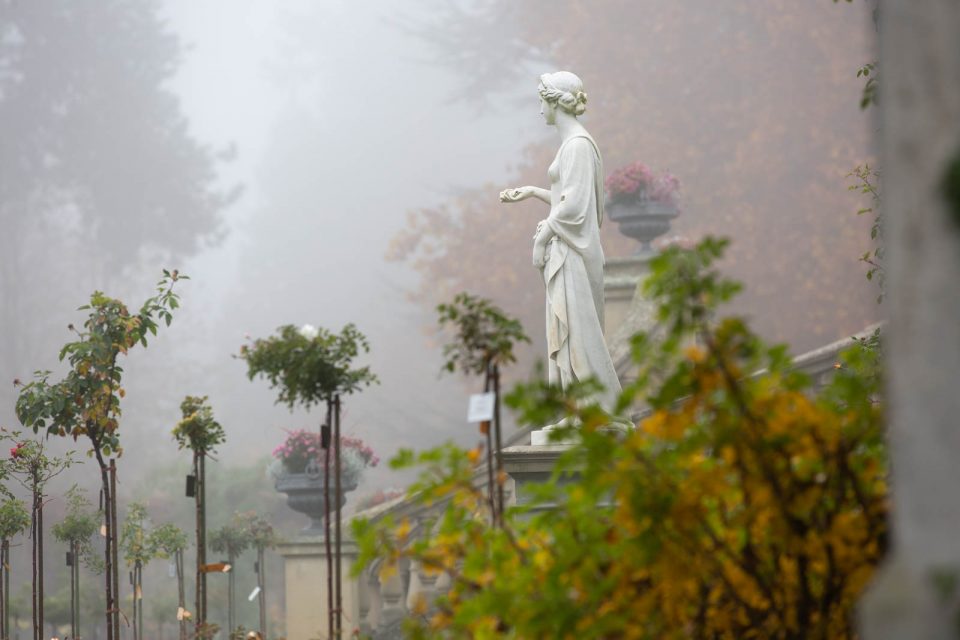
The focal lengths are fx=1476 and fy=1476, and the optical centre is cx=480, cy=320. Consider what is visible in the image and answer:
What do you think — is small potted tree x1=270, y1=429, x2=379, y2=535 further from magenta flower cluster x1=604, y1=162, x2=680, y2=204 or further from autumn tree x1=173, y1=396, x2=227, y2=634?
autumn tree x1=173, y1=396, x2=227, y2=634

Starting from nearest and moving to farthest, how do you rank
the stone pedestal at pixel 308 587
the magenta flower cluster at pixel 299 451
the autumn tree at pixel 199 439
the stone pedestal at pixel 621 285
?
the autumn tree at pixel 199 439 → the stone pedestal at pixel 308 587 → the magenta flower cluster at pixel 299 451 → the stone pedestal at pixel 621 285

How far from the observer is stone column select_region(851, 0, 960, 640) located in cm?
212

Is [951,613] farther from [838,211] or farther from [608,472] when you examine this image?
[838,211]

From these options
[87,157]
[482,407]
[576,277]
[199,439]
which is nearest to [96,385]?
[199,439]

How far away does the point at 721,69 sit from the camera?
21.0m

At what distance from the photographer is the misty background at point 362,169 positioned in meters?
20.2

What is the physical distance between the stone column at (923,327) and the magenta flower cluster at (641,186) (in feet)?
32.1

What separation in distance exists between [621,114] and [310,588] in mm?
11365

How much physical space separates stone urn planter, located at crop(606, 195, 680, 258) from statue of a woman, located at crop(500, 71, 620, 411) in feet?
17.1

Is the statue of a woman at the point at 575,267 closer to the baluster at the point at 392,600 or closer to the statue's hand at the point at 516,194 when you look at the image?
the statue's hand at the point at 516,194

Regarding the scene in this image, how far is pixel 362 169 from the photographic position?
1357 inches

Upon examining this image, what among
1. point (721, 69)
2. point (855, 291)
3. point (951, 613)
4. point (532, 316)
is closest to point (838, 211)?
point (855, 291)

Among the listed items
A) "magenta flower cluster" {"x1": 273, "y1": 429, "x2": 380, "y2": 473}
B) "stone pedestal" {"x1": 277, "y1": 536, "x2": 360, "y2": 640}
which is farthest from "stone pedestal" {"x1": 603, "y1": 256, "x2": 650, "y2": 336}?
"stone pedestal" {"x1": 277, "y1": 536, "x2": 360, "y2": 640}

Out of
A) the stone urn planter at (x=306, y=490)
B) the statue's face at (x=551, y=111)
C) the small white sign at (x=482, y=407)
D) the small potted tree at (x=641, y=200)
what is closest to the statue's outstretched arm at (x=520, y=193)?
the statue's face at (x=551, y=111)
